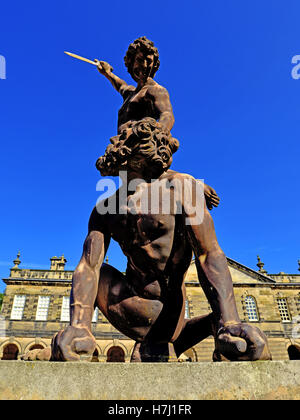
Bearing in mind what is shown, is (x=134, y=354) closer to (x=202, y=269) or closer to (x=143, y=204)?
(x=202, y=269)

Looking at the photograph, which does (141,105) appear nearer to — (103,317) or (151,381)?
(151,381)

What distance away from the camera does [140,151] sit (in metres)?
1.99

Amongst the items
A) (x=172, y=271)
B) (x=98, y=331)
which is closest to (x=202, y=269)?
(x=172, y=271)

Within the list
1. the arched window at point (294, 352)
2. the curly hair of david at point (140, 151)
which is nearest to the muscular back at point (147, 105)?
the curly hair of david at point (140, 151)

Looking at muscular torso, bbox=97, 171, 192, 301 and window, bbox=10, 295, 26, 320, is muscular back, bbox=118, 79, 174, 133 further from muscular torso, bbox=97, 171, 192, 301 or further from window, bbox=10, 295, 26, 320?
window, bbox=10, 295, 26, 320

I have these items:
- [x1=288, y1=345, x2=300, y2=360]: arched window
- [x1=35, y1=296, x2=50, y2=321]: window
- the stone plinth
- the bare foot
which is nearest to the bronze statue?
the bare foot

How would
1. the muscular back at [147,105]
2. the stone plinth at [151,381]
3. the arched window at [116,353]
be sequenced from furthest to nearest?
the arched window at [116,353] → the muscular back at [147,105] → the stone plinth at [151,381]

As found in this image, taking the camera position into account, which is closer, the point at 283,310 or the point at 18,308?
the point at 18,308

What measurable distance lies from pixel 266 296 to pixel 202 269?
27233mm

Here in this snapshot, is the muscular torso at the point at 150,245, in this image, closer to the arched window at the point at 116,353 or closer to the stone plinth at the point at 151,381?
the stone plinth at the point at 151,381

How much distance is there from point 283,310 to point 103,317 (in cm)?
1640

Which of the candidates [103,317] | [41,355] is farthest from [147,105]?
[103,317]

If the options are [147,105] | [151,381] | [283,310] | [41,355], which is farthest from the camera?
[283,310]

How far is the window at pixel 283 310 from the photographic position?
1049 inches
